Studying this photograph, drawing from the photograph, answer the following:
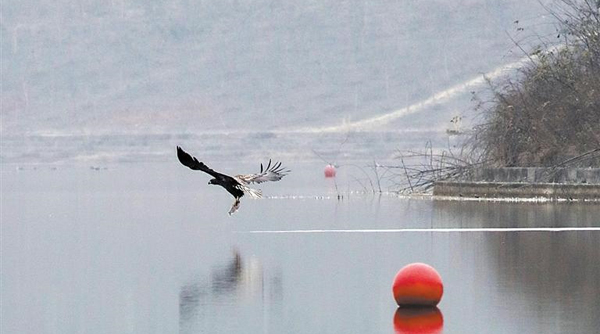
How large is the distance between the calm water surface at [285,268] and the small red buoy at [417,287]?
175 millimetres

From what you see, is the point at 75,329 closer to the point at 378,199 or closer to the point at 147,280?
the point at 147,280

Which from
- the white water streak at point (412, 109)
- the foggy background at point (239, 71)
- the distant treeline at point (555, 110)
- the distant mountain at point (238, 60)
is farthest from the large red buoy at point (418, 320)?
the distant mountain at point (238, 60)

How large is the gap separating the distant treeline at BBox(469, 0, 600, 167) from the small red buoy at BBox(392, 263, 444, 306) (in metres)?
20.0

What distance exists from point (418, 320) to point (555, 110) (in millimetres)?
22659

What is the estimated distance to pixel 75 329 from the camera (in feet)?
53.0

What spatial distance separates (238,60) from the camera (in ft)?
431

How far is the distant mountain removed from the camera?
12050 centimetres

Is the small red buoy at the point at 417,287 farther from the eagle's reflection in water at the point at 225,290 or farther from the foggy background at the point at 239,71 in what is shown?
the foggy background at the point at 239,71

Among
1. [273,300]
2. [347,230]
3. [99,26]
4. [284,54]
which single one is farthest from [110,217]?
[99,26]

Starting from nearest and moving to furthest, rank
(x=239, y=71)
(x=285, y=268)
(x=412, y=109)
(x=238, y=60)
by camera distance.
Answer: (x=285, y=268) < (x=412, y=109) < (x=239, y=71) < (x=238, y=60)

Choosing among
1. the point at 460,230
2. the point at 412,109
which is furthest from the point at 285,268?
the point at 412,109

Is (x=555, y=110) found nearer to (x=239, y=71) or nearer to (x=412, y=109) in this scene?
(x=412, y=109)

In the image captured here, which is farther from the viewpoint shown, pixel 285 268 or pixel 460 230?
pixel 460 230

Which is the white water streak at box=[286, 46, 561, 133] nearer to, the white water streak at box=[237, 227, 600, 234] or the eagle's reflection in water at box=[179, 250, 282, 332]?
the white water streak at box=[237, 227, 600, 234]
